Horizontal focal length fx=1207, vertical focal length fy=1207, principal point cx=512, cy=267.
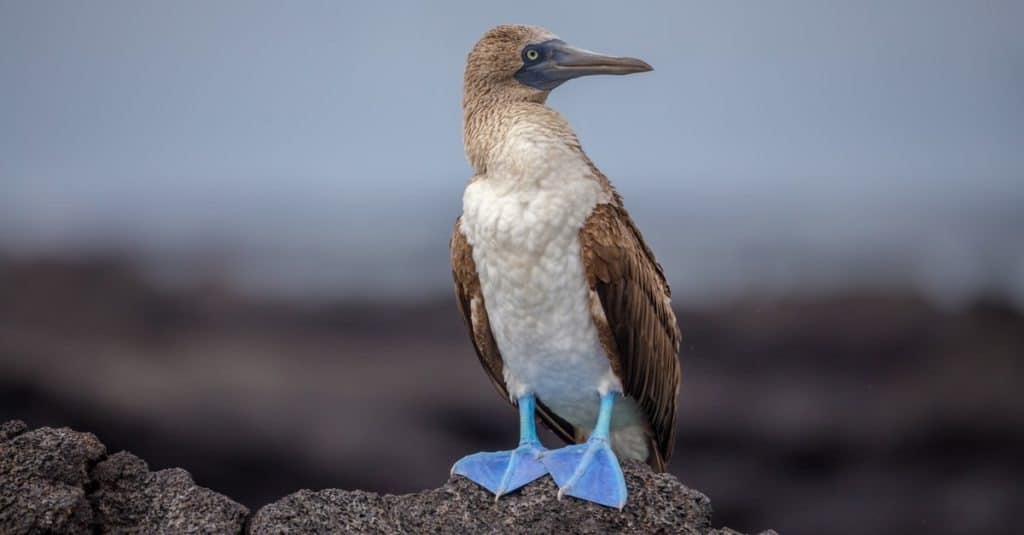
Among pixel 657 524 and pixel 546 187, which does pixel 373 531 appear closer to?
pixel 657 524

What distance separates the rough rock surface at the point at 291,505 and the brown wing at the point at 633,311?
1.22 ft

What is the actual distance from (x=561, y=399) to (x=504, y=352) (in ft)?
0.84

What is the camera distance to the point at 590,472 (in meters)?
3.73

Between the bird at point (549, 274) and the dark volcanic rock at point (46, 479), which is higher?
the bird at point (549, 274)

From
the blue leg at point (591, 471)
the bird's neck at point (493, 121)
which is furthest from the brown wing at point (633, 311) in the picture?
the bird's neck at point (493, 121)

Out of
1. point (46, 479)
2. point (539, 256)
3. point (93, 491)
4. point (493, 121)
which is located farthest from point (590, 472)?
Result: point (46, 479)

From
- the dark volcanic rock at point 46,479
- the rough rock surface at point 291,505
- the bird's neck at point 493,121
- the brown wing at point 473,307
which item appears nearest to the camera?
the dark volcanic rock at point 46,479

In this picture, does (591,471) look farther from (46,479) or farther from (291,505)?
(46,479)

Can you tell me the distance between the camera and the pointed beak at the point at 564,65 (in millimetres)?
3959

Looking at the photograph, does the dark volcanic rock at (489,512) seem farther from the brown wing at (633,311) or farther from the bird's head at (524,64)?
the bird's head at (524,64)

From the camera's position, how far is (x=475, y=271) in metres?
3.94

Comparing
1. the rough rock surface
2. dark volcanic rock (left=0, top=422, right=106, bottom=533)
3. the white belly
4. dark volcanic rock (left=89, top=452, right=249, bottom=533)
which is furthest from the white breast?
dark volcanic rock (left=0, top=422, right=106, bottom=533)

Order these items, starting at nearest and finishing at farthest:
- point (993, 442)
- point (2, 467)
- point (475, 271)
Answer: point (2, 467) → point (475, 271) → point (993, 442)

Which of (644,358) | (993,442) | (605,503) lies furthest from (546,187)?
(993,442)
